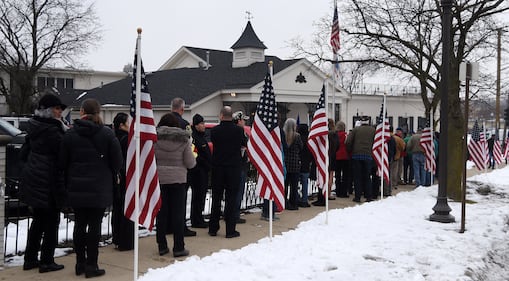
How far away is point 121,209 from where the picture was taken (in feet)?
26.6

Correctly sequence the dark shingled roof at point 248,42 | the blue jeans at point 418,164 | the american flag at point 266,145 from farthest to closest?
the dark shingled roof at point 248,42 → the blue jeans at point 418,164 → the american flag at point 266,145

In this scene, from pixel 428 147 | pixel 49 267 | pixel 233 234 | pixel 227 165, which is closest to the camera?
pixel 49 267

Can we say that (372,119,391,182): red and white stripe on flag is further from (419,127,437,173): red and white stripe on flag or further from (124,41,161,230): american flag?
(124,41,161,230): american flag

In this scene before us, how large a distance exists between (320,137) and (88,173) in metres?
5.18

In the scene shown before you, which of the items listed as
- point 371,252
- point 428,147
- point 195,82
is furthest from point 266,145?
point 195,82

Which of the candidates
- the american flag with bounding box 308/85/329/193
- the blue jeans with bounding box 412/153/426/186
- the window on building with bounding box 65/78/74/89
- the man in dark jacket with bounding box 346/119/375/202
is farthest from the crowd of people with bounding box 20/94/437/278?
the window on building with bounding box 65/78/74/89

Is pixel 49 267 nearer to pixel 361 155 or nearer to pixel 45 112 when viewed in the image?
pixel 45 112

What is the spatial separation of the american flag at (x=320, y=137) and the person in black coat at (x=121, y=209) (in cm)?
377

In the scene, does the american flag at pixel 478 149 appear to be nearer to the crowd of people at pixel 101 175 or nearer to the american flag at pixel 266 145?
the crowd of people at pixel 101 175

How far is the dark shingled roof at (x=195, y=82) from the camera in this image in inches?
1226

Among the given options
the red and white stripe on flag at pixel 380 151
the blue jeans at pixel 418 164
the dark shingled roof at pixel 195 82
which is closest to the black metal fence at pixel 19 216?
the red and white stripe on flag at pixel 380 151

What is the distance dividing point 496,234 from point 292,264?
192 inches

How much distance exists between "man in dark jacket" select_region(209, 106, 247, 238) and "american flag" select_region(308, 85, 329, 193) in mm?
1947

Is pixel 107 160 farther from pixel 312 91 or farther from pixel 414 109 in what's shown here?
pixel 414 109
